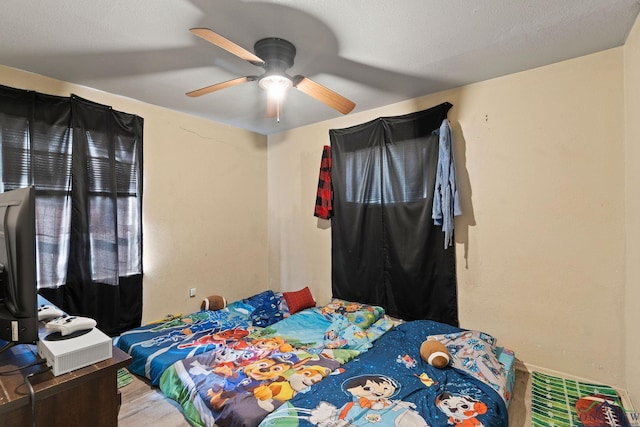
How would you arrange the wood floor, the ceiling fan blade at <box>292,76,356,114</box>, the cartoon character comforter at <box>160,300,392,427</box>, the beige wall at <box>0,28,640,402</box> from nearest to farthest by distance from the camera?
the cartoon character comforter at <box>160,300,392,427</box>
the wood floor
the ceiling fan blade at <box>292,76,356,114</box>
the beige wall at <box>0,28,640,402</box>

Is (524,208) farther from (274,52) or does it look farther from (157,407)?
(157,407)

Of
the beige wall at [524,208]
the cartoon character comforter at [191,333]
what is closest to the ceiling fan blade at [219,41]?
the beige wall at [524,208]

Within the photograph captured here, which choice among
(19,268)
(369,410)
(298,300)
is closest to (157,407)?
(369,410)

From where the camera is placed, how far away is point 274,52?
2029mm

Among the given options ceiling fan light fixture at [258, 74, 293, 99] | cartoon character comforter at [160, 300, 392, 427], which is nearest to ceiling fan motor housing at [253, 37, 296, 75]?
ceiling fan light fixture at [258, 74, 293, 99]

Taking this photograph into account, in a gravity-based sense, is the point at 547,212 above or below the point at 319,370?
above

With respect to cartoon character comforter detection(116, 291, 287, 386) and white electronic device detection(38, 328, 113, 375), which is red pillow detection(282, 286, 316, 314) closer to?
cartoon character comforter detection(116, 291, 287, 386)

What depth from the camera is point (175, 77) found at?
2551 millimetres

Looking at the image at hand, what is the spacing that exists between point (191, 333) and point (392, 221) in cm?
→ 228

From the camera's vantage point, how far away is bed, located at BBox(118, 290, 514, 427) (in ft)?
5.63

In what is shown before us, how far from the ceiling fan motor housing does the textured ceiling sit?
4cm

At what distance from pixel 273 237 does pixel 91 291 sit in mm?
2204

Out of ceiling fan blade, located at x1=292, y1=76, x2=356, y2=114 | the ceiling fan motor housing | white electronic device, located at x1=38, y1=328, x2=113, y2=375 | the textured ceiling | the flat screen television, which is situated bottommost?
white electronic device, located at x1=38, y1=328, x2=113, y2=375

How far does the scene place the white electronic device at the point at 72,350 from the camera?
1.03 m
